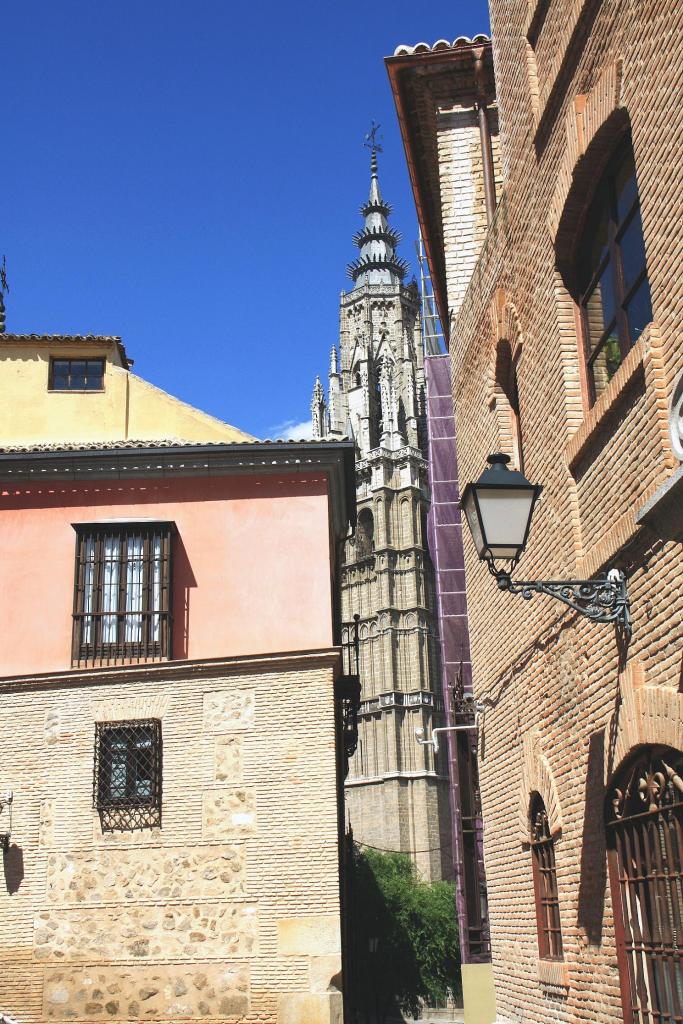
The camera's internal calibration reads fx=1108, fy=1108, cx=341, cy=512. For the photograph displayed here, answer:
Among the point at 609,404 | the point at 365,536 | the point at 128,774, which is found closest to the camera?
the point at 609,404

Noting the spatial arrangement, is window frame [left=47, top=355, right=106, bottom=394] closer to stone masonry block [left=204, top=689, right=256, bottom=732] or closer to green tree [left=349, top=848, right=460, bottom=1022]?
stone masonry block [left=204, top=689, right=256, bottom=732]

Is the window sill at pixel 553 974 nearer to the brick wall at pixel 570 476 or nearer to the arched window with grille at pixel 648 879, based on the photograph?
the brick wall at pixel 570 476

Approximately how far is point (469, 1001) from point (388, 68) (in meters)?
15.6

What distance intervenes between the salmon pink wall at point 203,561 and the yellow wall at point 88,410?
1352 mm

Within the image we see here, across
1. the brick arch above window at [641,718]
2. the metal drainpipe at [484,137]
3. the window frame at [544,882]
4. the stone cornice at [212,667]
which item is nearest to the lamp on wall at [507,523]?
the brick arch above window at [641,718]

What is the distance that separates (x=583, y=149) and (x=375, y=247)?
273ft

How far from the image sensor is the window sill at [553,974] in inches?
279

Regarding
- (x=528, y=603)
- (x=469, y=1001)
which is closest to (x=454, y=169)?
(x=528, y=603)

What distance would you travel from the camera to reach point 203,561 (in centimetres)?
1380

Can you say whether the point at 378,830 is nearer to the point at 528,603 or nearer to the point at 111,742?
the point at 111,742

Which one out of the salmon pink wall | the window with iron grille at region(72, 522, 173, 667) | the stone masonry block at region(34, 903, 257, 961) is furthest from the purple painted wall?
the stone masonry block at region(34, 903, 257, 961)

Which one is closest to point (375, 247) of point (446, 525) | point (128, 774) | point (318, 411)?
point (318, 411)

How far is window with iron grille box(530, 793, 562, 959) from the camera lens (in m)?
7.73

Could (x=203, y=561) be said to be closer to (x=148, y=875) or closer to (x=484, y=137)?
(x=148, y=875)
